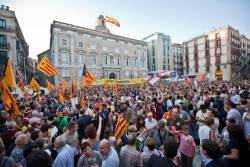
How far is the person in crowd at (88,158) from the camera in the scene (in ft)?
12.0

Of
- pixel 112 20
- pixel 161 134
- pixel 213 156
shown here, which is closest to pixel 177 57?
pixel 112 20

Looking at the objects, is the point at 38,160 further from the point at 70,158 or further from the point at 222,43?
the point at 222,43

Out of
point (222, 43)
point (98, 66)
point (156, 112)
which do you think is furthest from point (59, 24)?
point (222, 43)

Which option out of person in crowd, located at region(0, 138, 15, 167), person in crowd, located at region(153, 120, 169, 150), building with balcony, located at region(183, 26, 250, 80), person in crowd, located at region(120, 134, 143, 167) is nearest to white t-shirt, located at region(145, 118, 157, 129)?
person in crowd, located at region(153, 120, 169, 150)

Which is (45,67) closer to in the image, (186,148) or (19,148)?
(19,148)

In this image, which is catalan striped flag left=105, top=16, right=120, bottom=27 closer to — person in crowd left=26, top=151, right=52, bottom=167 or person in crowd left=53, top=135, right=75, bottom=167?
person in crowd left=53, top=135, right=75, bottom=167

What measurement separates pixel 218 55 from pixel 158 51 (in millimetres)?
19527

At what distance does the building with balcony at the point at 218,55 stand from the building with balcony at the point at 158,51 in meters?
7.73

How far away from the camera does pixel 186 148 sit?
4953mm

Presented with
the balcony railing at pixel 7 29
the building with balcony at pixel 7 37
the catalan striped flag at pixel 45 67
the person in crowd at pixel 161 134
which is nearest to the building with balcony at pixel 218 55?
the building with balcony at pixel 7 37

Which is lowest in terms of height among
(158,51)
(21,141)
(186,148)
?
(186,148)

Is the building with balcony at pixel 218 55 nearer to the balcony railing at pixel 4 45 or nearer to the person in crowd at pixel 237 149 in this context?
the balcony railing at pixel 4 45

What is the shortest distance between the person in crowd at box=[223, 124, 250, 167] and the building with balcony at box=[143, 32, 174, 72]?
68672 millimetres

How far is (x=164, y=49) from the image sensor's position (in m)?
72.6
